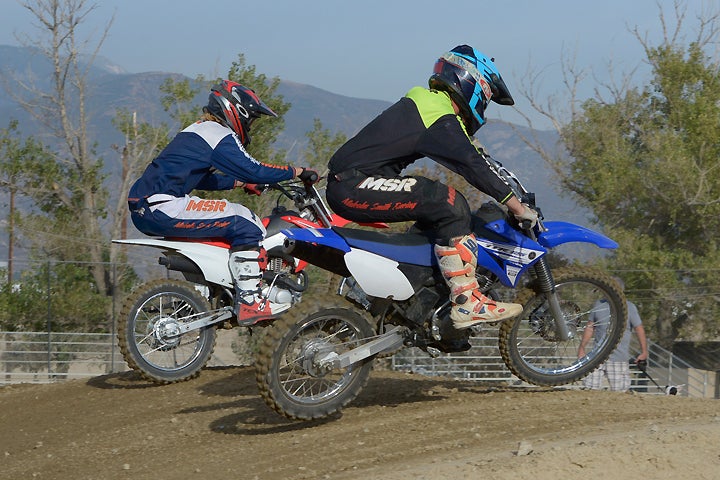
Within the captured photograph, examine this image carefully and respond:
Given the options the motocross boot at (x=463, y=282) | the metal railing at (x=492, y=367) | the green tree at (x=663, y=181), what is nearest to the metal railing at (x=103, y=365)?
the metal railing at (x=492, y=367)

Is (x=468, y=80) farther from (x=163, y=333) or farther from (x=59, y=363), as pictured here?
(x=59, y=363)

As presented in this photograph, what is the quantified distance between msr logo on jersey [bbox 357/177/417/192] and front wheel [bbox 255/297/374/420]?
783mm

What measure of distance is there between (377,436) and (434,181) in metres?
1.61

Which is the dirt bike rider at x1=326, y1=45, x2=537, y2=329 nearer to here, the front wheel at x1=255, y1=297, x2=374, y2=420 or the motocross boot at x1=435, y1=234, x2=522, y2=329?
the motocross boot at x1=435, y1=234, x2=522, y2=329

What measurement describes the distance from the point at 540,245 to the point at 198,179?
3.10 metres

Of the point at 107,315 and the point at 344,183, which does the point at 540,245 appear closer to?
the point at 344,183

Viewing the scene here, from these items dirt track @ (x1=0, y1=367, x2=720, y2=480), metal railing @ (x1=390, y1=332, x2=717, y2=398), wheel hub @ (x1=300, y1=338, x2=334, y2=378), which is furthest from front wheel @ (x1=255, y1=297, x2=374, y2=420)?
metal railing @ (x1=390, y1=332, x2=717, y2=398)

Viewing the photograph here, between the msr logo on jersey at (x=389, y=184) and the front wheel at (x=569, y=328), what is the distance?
130 cm

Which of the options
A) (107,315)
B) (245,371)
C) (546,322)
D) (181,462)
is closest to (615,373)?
(546,322)

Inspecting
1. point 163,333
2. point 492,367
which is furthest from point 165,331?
point 492,367

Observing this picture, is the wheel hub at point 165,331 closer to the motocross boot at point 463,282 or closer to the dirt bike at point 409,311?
the dirt bike at point 409,311

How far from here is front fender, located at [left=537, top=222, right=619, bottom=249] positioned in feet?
21.6

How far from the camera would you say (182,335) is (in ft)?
26.2

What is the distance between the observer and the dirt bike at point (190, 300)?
7.87 m
